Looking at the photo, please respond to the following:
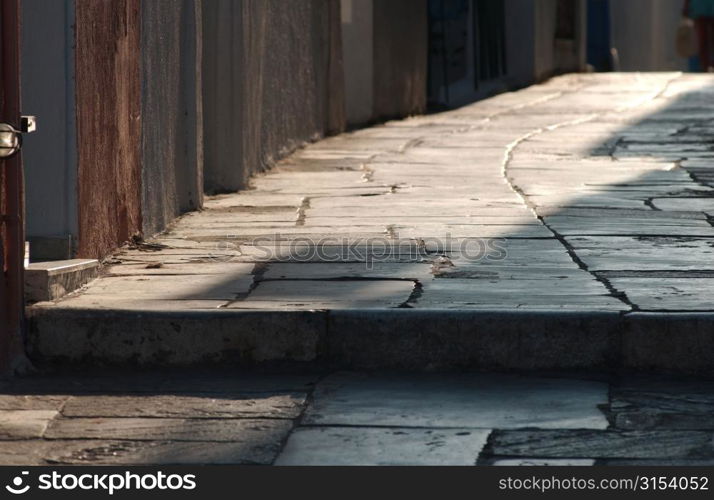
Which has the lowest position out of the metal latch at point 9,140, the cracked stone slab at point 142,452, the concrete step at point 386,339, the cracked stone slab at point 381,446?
the cracked stone slab at point 381,446

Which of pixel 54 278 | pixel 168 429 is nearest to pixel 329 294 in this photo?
pixel 54 278

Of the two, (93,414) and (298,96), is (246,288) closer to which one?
(93,414)

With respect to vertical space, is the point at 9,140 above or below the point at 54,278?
above

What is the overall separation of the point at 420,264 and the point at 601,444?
1.91 m

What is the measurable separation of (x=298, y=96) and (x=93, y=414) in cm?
660

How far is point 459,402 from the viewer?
3744mm

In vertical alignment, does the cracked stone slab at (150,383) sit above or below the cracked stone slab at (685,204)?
below

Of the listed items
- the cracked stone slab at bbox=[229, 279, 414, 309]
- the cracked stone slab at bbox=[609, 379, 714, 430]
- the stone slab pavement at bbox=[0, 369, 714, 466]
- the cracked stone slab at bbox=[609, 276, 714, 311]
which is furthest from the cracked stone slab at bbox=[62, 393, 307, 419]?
the cracked stone slab at bbox=[609, 276, 714, 311]

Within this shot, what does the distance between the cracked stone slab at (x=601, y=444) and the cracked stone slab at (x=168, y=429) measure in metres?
0.53

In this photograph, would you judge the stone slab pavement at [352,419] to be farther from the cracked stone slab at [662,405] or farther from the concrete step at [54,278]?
the concrete step at [54,278]

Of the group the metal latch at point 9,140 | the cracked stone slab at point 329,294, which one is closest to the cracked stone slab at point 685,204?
the cracked stone slab at point 329,294

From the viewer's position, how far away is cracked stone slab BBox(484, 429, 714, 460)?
3.21 metres

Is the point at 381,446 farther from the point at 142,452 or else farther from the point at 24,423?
the point at 24,423

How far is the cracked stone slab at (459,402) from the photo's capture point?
3.52 meters
